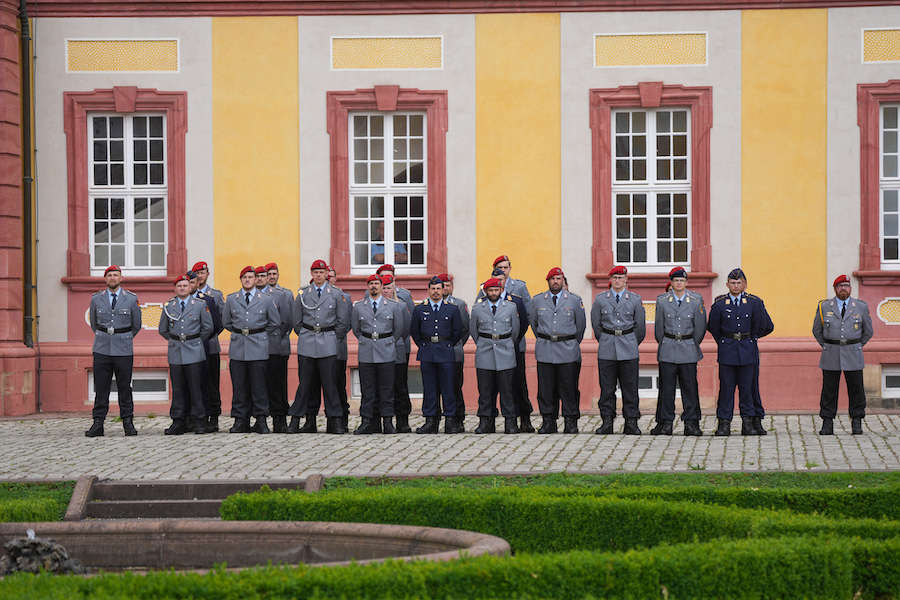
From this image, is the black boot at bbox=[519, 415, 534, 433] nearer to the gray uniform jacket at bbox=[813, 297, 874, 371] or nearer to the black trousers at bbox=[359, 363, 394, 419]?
the black trousers at bbox=[359, 363, 394, 419]

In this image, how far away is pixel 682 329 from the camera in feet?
50.0

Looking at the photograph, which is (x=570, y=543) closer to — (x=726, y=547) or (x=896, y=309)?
(x=726, y=547)

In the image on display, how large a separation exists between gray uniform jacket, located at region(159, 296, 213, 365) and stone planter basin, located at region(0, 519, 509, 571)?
23.3ft

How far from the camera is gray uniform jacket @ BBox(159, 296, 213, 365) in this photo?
15805mm

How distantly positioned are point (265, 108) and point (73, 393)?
4.55 m

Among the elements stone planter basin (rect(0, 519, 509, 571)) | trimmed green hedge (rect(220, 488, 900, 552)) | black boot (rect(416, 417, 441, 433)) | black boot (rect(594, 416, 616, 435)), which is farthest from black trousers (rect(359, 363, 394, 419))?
stone planter basin (rect(0, 519, 509, 571))

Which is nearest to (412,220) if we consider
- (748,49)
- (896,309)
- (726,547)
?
(748,49)

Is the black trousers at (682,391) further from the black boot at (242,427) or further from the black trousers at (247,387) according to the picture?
the black boot at (242,427)

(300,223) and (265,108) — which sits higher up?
(265,108)

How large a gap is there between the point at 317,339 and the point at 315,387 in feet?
1.82

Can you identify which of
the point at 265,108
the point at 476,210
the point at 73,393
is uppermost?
the point at 265,108

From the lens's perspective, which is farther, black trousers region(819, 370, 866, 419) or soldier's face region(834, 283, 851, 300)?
soldier's face region(834, 283, 851, 300)

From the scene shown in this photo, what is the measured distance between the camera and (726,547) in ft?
23.0

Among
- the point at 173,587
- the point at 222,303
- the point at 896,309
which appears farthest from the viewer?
the point at 896,309
